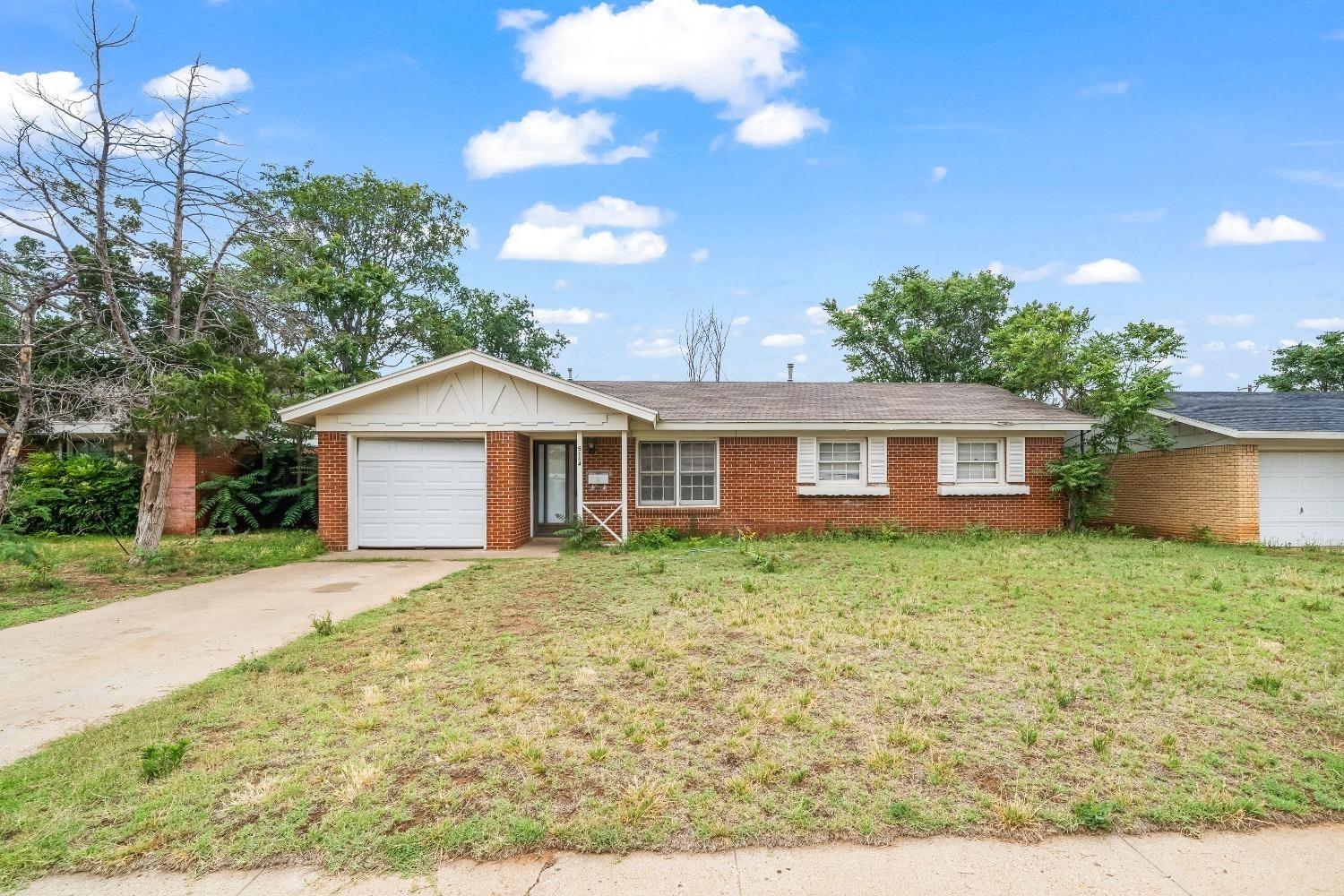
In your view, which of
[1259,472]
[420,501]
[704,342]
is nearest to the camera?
[420,501]

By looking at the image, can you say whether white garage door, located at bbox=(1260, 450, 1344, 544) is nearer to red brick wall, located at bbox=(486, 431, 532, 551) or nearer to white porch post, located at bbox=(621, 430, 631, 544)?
white porch post, located at bbox=(621, 430, 631, 544)

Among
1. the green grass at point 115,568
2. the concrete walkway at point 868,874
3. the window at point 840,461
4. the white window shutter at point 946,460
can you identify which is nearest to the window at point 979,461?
the white window shutter at point 946,460

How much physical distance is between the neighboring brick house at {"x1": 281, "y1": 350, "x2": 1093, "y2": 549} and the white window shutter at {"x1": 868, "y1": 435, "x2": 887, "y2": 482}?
0.03 m

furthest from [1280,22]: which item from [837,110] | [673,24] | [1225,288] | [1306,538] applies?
[673,24]

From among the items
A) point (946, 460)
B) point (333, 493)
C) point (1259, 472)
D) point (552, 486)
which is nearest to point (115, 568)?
point (333, 493)

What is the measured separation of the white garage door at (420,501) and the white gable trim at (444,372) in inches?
46.4

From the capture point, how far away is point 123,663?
5555mm

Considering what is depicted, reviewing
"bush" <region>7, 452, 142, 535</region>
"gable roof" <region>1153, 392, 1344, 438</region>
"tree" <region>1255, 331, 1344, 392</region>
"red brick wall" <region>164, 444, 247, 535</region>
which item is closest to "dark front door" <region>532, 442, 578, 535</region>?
"red brick wall" <region>164, 444, 247, 535</region>

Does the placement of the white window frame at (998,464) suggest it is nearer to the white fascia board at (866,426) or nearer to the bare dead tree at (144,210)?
the white fascia board at (866,426)

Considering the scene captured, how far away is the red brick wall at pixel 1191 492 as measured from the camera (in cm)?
1285

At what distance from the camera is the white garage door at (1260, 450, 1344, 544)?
13.0 metres

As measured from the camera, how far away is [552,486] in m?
14.9

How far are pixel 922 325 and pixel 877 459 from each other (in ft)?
42.2

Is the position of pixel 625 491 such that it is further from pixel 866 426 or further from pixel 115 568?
pixel 115 568
